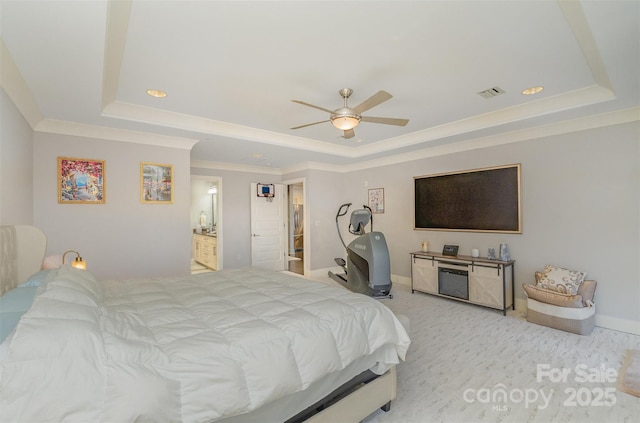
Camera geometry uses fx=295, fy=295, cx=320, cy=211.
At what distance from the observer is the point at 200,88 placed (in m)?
2.91

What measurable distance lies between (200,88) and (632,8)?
10.6 ft

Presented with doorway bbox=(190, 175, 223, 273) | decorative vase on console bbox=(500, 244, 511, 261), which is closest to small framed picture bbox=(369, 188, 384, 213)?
decorative vase on console bbox=(500, 244, 511, 261)

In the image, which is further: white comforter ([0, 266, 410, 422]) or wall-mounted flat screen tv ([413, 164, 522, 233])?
wall-mounted flat screen tv ([413, 164, 522, 233])

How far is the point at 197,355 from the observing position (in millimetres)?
1285

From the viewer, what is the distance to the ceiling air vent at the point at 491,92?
3.00 meters

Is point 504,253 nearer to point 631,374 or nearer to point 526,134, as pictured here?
point 526,134

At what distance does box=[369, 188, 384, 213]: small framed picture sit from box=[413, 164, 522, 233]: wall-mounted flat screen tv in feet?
2.61

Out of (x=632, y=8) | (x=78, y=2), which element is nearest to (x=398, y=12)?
(x=632, y=8)

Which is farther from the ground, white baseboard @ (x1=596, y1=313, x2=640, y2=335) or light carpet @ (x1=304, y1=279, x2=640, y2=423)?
white baseboard @ (x1=596, y1=313, x2=640, y2=335)

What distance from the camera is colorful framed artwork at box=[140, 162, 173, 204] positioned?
401 centimetres

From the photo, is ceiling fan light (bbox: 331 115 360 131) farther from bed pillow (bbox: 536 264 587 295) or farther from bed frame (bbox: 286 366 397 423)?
bed pillow (bbox: 536 264 587 295)

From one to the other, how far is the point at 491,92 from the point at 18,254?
438cm

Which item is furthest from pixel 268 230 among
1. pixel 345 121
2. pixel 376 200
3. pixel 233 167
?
pixel 345 121

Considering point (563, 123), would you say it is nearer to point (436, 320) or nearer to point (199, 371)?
point (436, 320)
